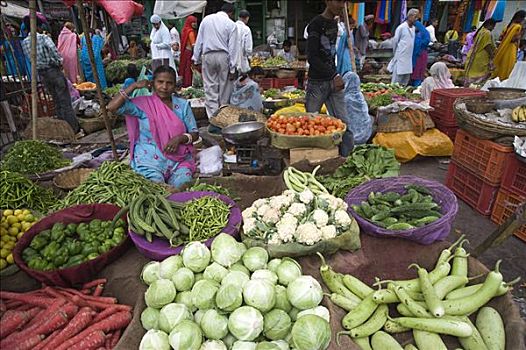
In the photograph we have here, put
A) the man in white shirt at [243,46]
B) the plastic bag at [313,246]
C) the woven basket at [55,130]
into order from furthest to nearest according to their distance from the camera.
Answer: the man in white shirt at [243,46], the woven basket at [55,130], the plastic bag at [313,246]

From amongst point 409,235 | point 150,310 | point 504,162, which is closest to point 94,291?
point 150,310

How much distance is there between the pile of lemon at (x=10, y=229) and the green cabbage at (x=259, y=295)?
2.00 metres

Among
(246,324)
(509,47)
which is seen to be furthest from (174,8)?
(246,324)

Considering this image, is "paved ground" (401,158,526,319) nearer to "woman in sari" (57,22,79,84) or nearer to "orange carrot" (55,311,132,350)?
"orange carrot" (55,311,132,350)

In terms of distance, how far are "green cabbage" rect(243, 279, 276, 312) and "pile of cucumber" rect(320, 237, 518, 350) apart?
45cm

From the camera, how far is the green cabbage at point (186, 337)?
1474 mm

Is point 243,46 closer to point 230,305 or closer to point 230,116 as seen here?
point 230,116

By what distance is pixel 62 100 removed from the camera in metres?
7.28

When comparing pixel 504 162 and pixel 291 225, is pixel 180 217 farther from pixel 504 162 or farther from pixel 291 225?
pixel 504 162

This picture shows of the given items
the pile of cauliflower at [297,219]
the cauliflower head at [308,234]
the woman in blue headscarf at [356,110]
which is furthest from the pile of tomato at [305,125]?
the cauliflower head at [308,234]

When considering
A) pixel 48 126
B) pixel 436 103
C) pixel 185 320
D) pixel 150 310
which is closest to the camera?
pixel 185 320

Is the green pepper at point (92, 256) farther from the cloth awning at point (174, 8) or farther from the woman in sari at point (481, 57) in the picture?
the woman in sari at point (481, 57)

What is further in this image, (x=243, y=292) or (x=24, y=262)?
(x=24, y=262)

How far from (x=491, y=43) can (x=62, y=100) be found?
10.7 metres
